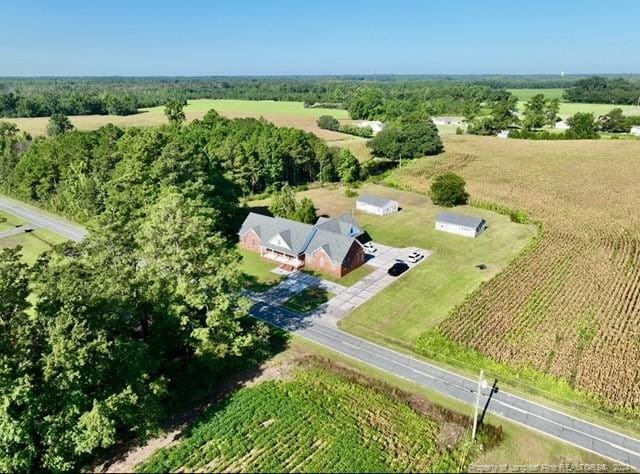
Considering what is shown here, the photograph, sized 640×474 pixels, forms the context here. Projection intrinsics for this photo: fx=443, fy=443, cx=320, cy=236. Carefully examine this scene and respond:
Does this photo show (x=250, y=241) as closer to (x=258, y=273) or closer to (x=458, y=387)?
(x=258, y=273)

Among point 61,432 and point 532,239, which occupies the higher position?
point 61,432

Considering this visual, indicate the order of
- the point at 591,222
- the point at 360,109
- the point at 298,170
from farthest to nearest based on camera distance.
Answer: the point at 360,109
the point at 298,170
the point at 591,222

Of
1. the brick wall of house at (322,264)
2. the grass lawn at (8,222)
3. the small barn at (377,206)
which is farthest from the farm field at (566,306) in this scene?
the grass lawn at (8,222)

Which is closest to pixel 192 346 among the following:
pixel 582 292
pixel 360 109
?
pixel 582 292

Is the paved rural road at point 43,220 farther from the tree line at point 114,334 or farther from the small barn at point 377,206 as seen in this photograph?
the small barn at point 377,206

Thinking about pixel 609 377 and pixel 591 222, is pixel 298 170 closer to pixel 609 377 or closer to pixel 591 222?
pixel 591 222

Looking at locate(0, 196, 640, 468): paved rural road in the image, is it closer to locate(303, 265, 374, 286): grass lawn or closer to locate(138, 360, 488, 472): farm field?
locate(138, 360, 488, 472): farm field
